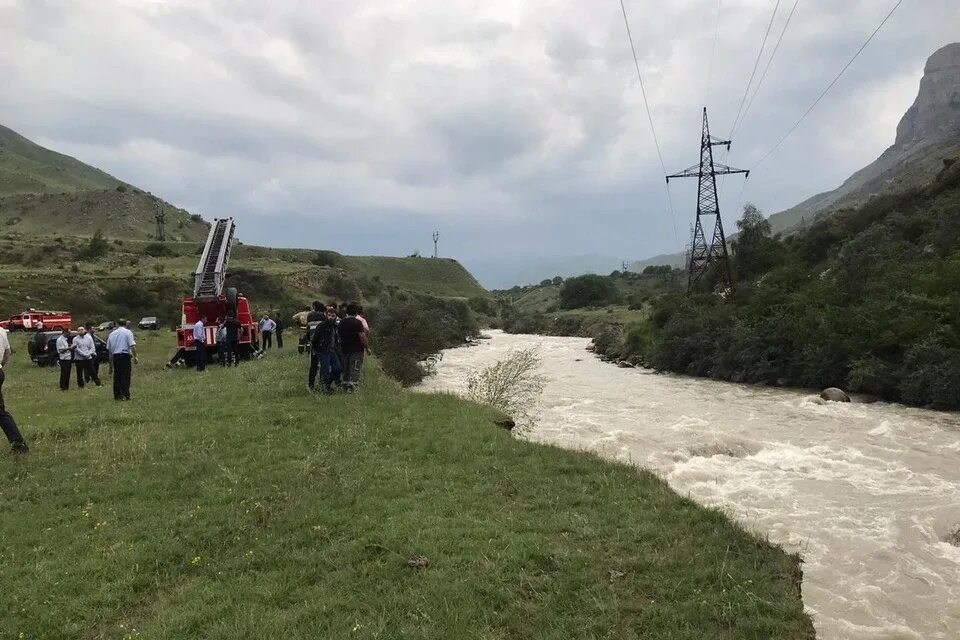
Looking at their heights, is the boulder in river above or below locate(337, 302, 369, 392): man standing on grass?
below

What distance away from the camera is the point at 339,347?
47.8 ft

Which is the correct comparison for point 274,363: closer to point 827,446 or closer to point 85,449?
point 85,449

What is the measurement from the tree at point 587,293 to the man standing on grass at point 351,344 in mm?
97026

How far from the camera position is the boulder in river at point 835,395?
24625 mm

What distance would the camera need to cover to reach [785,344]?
31.5 meters

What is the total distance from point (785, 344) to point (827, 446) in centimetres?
1656

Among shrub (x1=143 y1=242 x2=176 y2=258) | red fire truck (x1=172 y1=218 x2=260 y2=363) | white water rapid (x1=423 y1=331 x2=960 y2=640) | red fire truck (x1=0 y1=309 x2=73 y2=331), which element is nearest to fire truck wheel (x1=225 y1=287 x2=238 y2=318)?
red fire truck (x1=172 y1=218 x2=260 y2=363)

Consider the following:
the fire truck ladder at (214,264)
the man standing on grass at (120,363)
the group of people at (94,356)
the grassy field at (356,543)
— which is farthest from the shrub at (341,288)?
the grassy field at (356,543)

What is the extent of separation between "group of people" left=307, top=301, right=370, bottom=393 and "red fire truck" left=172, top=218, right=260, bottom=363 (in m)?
9.07

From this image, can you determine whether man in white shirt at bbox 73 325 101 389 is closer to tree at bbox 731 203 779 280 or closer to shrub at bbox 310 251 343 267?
tree at bbox 731 203 779 280

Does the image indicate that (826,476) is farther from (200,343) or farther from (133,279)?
(133,279)

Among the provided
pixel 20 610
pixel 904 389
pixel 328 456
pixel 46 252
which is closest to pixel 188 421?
pixel 328 456

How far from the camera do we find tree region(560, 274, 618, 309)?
111688 millimetres

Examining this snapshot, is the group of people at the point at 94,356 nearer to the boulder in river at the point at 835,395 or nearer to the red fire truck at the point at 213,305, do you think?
the red fire truck at the point at 213,305
